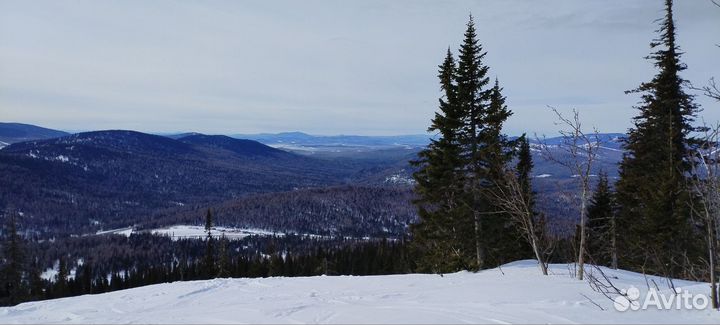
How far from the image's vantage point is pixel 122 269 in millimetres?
132125

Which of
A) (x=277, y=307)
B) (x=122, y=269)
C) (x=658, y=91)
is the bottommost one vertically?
(x=122, y=269)

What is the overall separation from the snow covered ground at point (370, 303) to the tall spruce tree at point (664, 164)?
6735 millimetres

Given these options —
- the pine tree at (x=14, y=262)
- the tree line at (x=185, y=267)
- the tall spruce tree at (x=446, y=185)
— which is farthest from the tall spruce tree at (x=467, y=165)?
the pine tree at (x=14, y=262)

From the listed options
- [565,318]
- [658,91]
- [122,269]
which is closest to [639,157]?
[658,91]

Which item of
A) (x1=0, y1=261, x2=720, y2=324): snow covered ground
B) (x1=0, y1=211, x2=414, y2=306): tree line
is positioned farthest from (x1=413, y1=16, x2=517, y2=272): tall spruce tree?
(x1=0, y1=211, x2=414, y2=306): tree line

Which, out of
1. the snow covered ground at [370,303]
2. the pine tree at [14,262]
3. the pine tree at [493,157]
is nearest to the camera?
the snow covered ground at [370,303]

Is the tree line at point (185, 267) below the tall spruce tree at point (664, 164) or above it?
below

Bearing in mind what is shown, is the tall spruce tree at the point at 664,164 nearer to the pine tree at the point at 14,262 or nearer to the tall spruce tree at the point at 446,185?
the tall spruce tree at the point at 446,185

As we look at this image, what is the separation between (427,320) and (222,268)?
52.9 m

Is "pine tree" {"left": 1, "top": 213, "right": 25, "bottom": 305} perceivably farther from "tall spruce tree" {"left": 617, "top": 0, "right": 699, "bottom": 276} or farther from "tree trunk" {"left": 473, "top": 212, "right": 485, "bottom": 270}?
"tall spruce tree" {"left": 617, "top": 0, "right": 699, "bottom": 276}

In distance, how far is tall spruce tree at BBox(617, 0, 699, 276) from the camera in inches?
709

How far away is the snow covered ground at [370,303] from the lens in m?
7.87

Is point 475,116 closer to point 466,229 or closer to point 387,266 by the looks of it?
point 466,229

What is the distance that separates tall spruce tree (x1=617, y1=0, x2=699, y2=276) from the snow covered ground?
6.73 m
